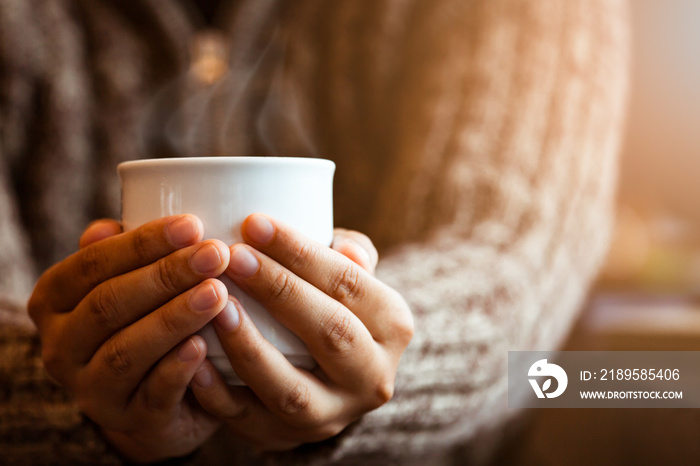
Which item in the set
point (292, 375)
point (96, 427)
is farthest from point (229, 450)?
point (292, 375)

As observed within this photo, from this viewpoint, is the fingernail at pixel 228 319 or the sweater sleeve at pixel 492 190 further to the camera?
the sweater sleeve at pixel 492 190

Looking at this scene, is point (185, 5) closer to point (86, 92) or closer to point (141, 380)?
point (86, 92)

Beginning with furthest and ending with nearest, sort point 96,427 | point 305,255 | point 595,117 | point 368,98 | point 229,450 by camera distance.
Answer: point 368,98 < point 595,117 < point 229,450 < point 96,427 < point 305,255

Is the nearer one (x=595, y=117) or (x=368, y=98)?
(x=595, y=117)

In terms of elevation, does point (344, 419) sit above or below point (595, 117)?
below

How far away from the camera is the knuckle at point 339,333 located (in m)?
0.33

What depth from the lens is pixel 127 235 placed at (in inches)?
12.7

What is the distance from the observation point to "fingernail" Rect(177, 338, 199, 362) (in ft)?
1.03

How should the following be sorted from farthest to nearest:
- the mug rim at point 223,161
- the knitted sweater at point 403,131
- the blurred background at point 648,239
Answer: the blurred background at point 648,239, the knitted sweater at point 403,131, the mug rim at point 223,161

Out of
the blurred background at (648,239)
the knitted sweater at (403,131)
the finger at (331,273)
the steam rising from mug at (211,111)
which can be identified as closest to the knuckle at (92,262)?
the finger at (331,273)

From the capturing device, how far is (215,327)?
31cm

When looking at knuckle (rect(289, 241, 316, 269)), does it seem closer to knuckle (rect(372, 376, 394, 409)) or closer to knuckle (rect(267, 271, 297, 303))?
knuckle (rect(267, 271, 297, 303))

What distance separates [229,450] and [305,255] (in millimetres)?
343

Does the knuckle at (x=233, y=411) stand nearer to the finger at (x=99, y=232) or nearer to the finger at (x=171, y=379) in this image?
the finger at (x=171, y=379)
